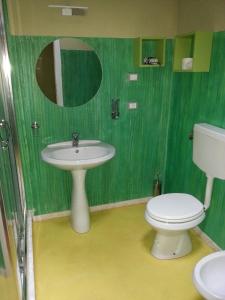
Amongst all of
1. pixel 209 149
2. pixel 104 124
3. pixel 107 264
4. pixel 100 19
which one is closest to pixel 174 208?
pixel 209 149

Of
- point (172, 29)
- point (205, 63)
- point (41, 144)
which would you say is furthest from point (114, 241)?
point (172, 29)

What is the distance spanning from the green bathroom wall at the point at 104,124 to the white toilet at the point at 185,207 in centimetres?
58

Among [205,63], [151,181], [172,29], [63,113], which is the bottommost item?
[151,181]

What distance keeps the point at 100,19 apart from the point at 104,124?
857 mm

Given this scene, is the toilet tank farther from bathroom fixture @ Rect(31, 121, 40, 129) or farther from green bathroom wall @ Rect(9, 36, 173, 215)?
bathroom fixture @ Rect(31, 121, 40, 129)

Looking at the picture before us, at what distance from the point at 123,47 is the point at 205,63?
0.69 m

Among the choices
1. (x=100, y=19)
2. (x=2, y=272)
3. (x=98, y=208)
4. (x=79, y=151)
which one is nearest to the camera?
(x=2, y=272)

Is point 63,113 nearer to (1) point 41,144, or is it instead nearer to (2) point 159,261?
(1) point 41,144

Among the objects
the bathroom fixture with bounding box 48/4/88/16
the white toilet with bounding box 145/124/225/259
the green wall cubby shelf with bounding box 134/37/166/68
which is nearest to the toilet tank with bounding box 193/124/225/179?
the white toilet with bounding box 145/124/225/259

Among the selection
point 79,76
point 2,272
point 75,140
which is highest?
point 79,76

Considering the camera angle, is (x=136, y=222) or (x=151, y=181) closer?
(x=136, y=222)

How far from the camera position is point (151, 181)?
9.14 feet

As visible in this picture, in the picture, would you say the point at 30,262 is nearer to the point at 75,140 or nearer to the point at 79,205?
the point at 79,205

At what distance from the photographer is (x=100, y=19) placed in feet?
7.00
